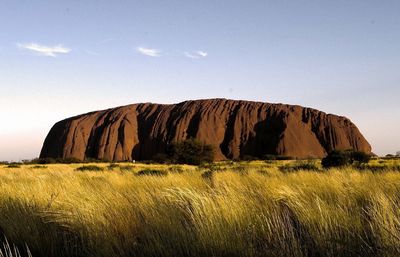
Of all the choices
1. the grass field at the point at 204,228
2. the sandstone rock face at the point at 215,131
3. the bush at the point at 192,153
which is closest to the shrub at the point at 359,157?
the bush at the point at 192,153

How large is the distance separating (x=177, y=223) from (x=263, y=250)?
1342mm

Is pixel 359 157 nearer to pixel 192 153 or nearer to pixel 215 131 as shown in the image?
pixel 192 153

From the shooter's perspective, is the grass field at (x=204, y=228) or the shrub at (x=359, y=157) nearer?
the grass field at (x=204, y=228)

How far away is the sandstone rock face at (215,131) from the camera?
88812 mm

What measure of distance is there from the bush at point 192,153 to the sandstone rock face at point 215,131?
23440mm

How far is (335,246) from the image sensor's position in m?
3.68

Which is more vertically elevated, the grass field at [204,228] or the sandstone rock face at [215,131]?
the sandstone rock face at [215,131]

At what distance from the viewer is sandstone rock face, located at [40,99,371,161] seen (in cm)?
8881

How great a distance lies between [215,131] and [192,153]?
107ft

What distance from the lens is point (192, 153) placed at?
200ft

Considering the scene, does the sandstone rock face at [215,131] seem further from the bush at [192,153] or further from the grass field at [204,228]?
the grass field at [204,228]

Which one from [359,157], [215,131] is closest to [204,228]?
[359,157]

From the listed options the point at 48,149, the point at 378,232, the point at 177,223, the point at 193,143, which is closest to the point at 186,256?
the point at 177,223

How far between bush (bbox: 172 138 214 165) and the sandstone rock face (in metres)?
23.4
